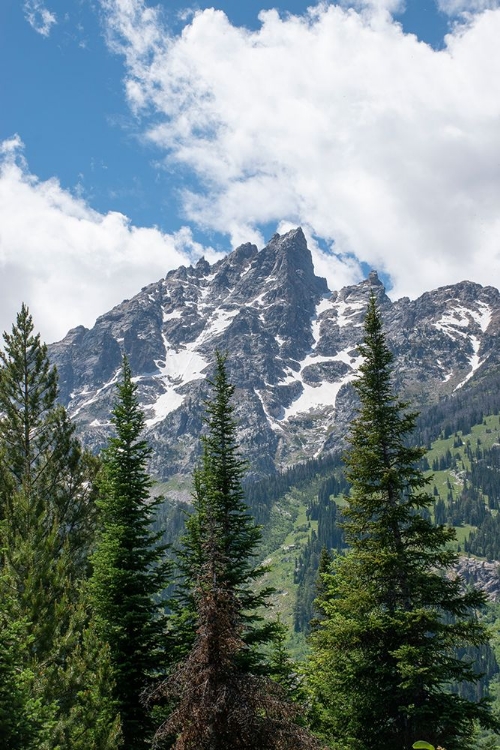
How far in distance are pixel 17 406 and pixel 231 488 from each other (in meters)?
10.5

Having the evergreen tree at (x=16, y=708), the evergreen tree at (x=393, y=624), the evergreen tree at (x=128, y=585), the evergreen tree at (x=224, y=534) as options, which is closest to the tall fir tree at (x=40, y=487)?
the evergreen tree at (x=128, y=585)

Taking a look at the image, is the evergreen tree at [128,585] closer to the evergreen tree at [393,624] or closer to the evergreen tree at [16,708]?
the evergreen tree at [393,624]

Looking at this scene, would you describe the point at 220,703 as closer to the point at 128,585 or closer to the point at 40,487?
the point at 128,585

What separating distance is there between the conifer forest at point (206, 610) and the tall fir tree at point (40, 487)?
7 centimetres

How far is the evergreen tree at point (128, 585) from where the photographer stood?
20.6 m

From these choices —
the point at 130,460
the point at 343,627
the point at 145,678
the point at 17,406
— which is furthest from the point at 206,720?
the point at 17,406

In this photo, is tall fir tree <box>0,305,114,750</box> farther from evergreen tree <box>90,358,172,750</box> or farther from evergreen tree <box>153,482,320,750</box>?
evergreen tree <box>153,482,320,750</box>

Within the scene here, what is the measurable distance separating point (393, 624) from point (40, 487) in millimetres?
15856

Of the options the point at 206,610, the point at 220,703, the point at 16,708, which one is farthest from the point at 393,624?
the point at 16,708

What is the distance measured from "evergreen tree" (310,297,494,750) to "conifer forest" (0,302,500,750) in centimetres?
6

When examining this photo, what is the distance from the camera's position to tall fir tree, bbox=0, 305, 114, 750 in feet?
54.7

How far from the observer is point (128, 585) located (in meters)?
22.7

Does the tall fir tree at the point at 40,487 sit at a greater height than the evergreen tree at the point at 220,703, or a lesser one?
greater

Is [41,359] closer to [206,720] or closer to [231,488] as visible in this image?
[231,488]
